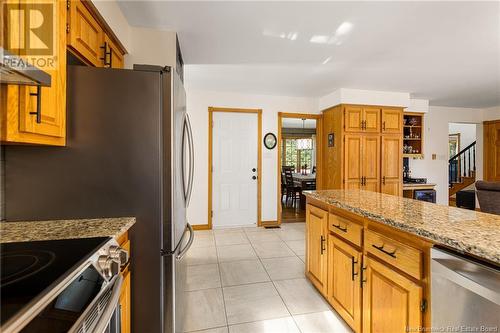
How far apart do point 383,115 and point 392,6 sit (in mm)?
2597

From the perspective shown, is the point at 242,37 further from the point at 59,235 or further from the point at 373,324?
the point at 373,324

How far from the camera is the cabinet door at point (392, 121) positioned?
161 inches

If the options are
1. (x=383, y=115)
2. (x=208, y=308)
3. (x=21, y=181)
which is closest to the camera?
(x=21, y=181)

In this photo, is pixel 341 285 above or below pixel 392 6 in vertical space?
below

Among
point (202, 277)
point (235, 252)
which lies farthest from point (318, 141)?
point (202, 277)

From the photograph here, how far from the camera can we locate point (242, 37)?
91.2 inches

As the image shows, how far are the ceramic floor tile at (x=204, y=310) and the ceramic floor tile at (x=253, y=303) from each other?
6 centimetres

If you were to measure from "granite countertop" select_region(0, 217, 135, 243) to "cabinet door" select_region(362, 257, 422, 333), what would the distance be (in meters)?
1.37

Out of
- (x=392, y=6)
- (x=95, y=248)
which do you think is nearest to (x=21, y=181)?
(x=95, y=248)

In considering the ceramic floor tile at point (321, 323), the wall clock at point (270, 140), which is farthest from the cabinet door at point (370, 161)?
the ceramic floor tile at point (321, 323)

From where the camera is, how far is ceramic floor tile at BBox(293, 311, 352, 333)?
1695 millimetres

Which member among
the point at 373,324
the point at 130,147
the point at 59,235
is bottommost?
the point at 373,324

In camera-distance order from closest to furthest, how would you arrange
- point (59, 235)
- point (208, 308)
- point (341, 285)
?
point (59, 235) < point (341, 285) < point (208, 308)

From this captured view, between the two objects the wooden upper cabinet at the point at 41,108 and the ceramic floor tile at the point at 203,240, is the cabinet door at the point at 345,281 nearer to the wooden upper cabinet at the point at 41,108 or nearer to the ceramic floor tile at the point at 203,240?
the wooden upper cabinet at the point at 41,108
